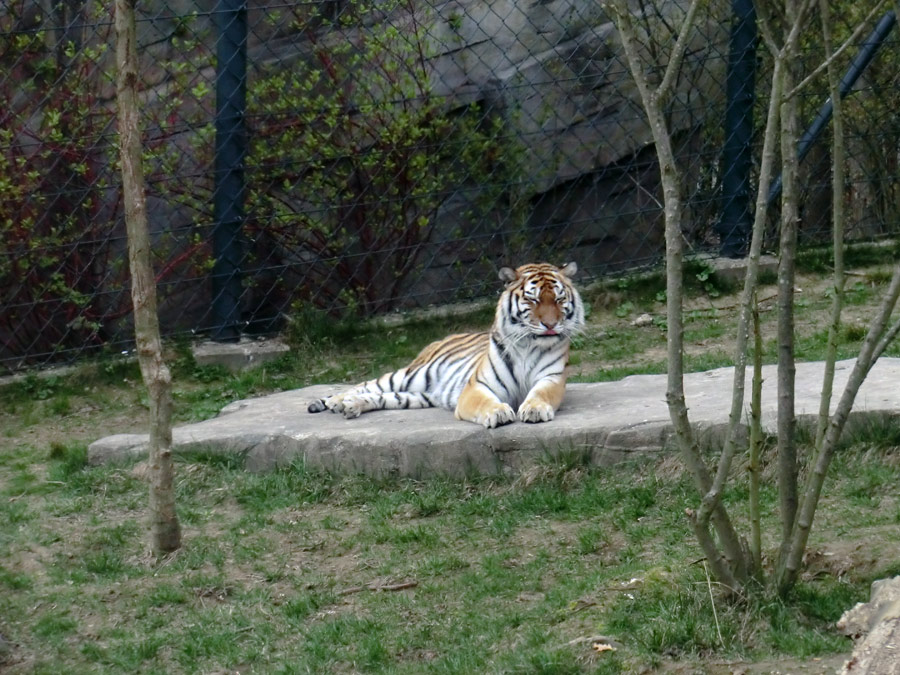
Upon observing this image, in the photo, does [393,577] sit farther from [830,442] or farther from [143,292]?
[830,442]

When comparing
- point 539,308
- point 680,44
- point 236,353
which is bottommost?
point 236,353

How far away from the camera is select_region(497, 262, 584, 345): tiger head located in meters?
6.29

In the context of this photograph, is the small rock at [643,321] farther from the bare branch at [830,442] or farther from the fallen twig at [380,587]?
the bare branch at [830,442]

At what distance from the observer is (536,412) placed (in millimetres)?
5812

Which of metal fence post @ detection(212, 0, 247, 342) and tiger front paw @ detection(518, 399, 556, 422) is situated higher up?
metal fence post @ detection(212, 0, 247, 342)

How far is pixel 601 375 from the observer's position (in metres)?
7.35

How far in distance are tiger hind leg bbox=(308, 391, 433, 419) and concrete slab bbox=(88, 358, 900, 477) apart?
0.08 meters

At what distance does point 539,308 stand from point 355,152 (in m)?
2.30

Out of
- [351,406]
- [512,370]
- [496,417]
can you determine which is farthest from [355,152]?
[496,417]

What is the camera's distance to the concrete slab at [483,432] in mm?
5480

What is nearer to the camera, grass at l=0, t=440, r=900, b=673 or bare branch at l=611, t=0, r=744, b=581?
bare branch at l=611, t=0, r=744, b=581

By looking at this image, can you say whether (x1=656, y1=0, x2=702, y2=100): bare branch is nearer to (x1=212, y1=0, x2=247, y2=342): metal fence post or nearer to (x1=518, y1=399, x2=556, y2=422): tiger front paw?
(x1=518, y1=399, x2=556, y2=422): tiger front paw

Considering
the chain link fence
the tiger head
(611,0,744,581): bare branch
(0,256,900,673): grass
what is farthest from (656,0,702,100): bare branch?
the chain link fence

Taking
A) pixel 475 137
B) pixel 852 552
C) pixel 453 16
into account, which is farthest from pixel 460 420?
pixel 453 16
